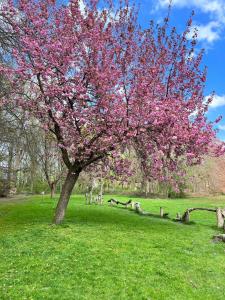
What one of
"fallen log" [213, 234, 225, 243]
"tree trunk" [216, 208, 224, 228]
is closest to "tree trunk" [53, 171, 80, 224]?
"fallen log" [213, 234, 225, 243]

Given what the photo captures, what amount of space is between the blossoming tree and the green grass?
3.06m

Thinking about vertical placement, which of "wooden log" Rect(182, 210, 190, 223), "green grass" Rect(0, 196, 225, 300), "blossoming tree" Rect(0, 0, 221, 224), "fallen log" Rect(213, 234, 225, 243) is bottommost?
"green grass" Rect(0, 196, 225, 300)

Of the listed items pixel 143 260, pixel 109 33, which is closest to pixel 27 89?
pixel 109 33

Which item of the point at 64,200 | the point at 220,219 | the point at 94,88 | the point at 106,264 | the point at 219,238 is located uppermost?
the point at 94,88

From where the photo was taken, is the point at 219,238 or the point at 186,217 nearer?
the point at 219,238

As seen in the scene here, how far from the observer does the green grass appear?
770cm

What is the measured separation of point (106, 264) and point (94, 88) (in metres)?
7.58

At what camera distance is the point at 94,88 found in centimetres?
1477

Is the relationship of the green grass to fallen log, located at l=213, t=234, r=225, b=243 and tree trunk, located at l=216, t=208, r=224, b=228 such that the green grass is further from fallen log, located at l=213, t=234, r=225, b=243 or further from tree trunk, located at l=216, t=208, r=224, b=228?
tree trunk, located at l=216, t=208, r=224, b=228

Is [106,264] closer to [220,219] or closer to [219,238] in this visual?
[219,238]

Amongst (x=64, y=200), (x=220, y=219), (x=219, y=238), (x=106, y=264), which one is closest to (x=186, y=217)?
(x=220, y=219)

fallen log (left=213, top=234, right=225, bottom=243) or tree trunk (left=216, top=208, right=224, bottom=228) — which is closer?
fallen log (left=213, top=234, right=225, bottom=243)

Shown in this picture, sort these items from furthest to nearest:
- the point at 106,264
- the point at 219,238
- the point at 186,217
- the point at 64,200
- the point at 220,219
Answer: the point at 186,217 < the point at 220,219 < the point at 64,200 < the point at 219,238 < the point at 106,264

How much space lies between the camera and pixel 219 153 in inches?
586
